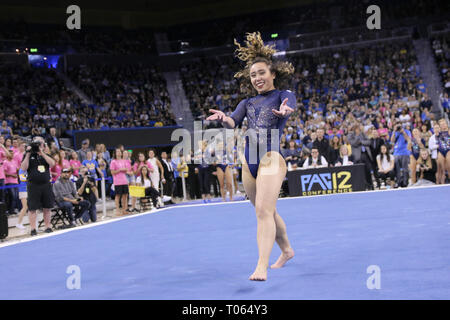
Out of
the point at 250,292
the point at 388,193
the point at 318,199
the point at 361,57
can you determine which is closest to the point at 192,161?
the point at 318,199

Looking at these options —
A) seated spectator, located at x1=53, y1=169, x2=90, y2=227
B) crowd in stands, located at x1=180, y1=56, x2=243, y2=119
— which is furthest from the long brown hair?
crowd in stands, located at x1=180, y1=56, x2=243, y2=119

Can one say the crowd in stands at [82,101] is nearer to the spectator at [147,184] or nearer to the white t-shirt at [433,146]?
the spectator at [147,184]

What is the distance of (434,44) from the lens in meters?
23.8

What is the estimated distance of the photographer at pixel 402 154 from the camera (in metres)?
12.4

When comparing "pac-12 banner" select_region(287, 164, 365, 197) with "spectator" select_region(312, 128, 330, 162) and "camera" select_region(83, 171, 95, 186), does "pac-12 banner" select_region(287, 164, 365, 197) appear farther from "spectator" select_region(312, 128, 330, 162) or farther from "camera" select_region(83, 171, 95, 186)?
"camera" select_region(83, 171, 95, 186)

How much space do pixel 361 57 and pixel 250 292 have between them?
22.8 metres

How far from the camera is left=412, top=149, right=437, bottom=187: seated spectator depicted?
486 inches

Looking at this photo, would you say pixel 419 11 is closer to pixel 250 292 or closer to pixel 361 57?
pixel 361 57

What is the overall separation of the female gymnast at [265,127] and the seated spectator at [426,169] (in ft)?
28.9

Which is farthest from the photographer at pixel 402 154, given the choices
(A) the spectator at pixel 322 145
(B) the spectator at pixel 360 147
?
(A) the spectator at pixel 322 145

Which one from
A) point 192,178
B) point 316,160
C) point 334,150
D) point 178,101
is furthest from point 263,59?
point 178,101

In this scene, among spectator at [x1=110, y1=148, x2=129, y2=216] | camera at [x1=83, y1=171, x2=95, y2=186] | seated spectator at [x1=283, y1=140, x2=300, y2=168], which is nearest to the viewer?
camera at [x1=83, y1=171, x2=95, y2=186]

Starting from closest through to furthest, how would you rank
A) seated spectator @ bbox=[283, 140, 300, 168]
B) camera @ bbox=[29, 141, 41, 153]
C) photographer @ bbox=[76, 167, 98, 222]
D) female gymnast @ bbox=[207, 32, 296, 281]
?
female gymnast @ bbox=[207, 32, 296, 281] → camera @ bbox=[29, 141, 41, 153] → photographer @ bbox=[76, 167, 98, 222] → seated spectator @ bbox=[283, 140, 300, 168]

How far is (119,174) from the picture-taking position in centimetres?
1128
